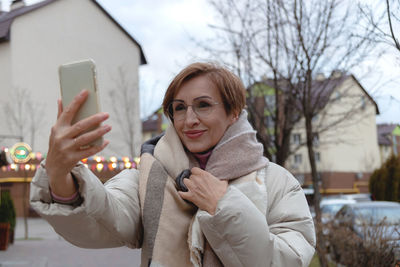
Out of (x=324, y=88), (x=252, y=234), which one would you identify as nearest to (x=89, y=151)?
(x=252, y=234)

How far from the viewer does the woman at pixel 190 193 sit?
1.52 m

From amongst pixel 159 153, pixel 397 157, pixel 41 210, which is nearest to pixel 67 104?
pixel 41 210

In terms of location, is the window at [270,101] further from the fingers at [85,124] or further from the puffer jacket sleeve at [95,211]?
the fingers at [85,124]

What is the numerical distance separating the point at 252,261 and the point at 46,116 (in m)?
26.7

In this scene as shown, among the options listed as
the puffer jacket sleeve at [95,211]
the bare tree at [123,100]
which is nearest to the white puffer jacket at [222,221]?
the puffer jacket sleeve at [95,211]

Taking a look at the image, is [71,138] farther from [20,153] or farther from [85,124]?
[20,153]

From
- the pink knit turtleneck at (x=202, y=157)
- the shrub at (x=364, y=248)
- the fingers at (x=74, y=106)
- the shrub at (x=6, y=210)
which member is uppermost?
the fingers at (x=74, y=106)

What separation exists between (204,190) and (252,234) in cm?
28

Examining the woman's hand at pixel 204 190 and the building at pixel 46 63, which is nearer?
the woman's hand at pixel 204 190

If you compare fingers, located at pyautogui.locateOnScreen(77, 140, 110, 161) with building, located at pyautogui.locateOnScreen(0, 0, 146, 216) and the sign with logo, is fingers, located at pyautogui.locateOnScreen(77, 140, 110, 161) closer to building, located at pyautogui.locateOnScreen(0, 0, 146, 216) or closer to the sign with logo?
the sign with logo

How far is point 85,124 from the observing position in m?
1.35

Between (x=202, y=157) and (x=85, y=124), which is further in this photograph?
(x=202, y=157)

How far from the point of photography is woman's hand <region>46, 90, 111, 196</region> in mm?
1356

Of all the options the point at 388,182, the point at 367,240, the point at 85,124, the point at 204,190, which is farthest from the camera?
the point at 388,182
